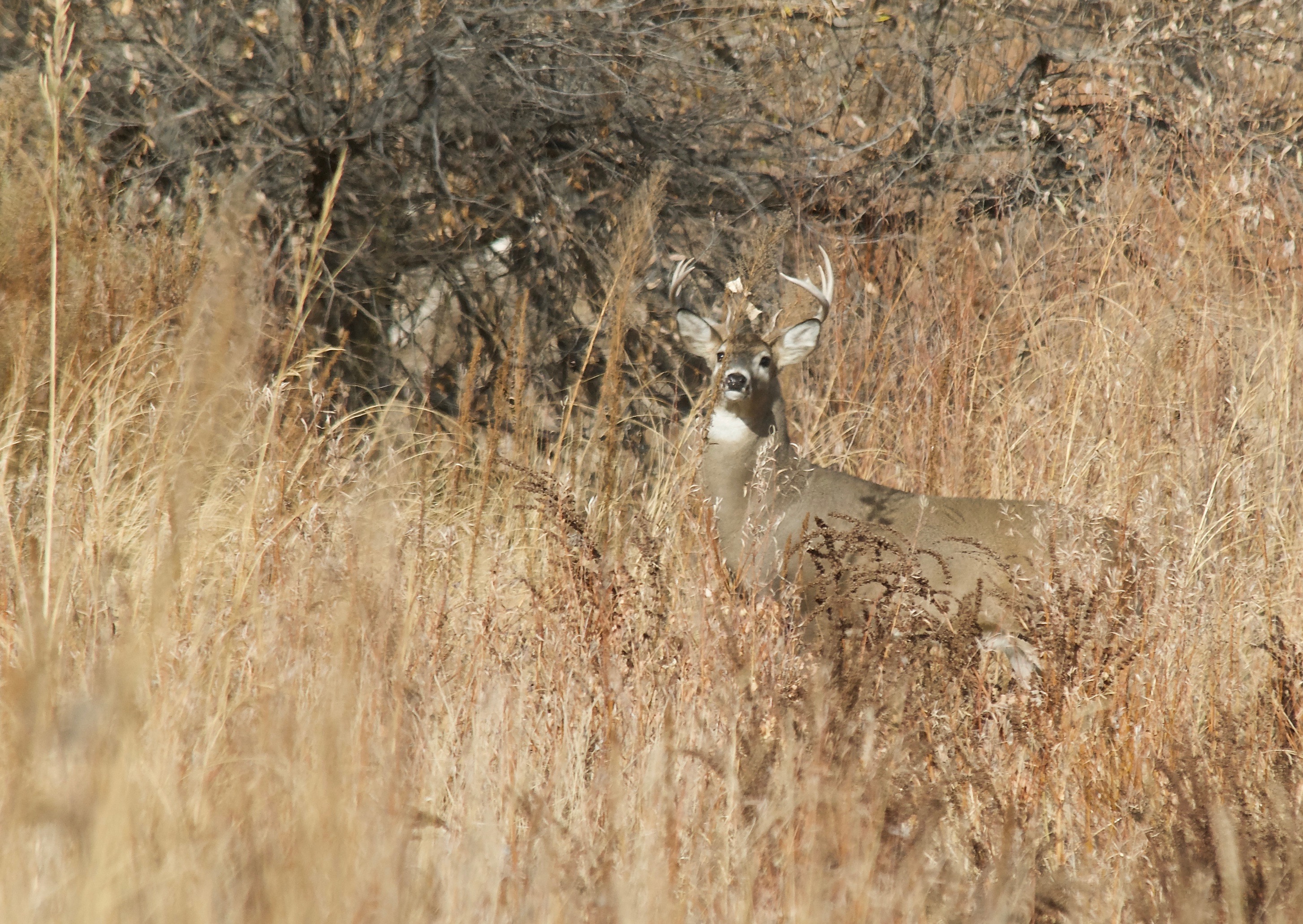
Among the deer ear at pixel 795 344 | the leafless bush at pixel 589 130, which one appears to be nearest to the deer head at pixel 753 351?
the deer ear at pixel 795 344

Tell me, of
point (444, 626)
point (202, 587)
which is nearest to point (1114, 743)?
point (444, 626)

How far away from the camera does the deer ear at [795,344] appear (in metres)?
5.38

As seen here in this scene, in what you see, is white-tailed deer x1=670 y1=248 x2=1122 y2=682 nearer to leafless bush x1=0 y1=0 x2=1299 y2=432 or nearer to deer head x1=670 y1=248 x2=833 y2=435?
deer head x1=670 y1=248 x2=833 y2=435

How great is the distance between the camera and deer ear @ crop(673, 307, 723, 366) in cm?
543

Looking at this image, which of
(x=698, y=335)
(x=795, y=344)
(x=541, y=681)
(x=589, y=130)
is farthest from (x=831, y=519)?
(x=589, y=130)

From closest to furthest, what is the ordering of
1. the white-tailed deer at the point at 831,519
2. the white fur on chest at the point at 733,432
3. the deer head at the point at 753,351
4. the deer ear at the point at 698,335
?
the white-tailed deer at the point at 831,519 < the deer head at the point at 753,351 < the white fur on chest at the point at 733,432 < the deer ear at the point at 698,335

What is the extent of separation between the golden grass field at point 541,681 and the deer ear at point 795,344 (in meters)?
0.67

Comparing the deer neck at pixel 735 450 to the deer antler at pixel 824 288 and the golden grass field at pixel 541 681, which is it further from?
the deer antler at pixel 824 288

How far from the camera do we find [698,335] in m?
5.55

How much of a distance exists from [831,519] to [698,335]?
1.24 meters

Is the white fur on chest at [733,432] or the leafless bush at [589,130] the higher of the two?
the leafless bush at [589,130]

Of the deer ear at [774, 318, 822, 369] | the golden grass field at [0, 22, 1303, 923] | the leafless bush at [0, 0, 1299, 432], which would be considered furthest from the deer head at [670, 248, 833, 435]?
the leafless bush at [0, 0, 1299, 432]

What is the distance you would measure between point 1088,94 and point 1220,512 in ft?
11.1

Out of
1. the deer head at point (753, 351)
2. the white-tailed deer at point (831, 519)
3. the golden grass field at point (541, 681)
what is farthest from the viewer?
the deer head at point (753, 351)
